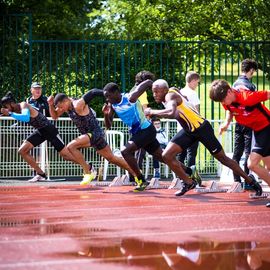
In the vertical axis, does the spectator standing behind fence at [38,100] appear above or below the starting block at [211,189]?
above

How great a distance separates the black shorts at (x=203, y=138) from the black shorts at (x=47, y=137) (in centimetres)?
380

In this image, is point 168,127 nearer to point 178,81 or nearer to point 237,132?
point 178,81

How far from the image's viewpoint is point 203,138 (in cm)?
1113

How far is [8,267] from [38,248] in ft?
2.89

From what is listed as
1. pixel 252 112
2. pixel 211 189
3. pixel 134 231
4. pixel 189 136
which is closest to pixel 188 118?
pixel 189 136

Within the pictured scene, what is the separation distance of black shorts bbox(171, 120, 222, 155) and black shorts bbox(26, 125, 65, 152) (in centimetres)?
380

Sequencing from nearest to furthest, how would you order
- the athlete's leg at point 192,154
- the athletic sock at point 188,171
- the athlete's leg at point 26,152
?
the athletic sock at point 188,171, the athlete's leg at point 192,154, the athlete's leg at point 26,152

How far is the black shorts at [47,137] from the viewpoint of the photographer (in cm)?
1449

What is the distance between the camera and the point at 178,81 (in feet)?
59.5

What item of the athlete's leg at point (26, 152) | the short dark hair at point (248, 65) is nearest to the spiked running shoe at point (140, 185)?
the short dark hair at point (248, 65)

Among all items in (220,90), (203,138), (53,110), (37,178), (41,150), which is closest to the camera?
(220,90)

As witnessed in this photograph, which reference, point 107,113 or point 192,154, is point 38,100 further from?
point 192,154

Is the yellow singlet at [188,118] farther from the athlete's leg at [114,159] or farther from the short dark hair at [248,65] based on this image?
the athlete's leg at [114,159]

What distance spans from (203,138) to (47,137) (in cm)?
436
